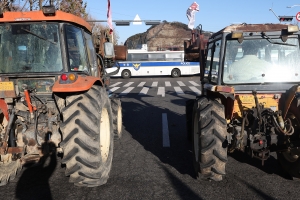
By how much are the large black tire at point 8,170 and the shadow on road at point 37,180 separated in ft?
0.44

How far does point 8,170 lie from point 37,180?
438mm

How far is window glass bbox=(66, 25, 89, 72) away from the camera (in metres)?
4.57

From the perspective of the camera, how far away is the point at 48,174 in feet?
15.9

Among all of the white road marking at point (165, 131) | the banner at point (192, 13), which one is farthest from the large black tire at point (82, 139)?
the banner at point (192, 13)

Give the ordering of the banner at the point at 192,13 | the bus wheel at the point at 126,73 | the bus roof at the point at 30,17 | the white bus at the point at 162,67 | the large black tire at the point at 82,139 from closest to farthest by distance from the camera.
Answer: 1. the large black tire at the point at 82,139
2. the bus roof at the point at 30,17
3. the banner at the point at 192,13
4. the white bus at the point at 162,67
5. the bus wheel at the point at 126,73

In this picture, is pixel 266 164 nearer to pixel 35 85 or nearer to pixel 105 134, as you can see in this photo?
pixel 105 134

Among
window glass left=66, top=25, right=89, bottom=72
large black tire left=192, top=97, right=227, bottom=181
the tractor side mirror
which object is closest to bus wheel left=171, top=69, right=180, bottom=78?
the tractor side mirror

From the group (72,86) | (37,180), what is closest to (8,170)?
(37,180)

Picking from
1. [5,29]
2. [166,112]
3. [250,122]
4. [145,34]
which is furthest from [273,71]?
[145,34]

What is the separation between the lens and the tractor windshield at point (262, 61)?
4.68m

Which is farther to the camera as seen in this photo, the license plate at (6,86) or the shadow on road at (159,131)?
the shadow on road at (159,131)

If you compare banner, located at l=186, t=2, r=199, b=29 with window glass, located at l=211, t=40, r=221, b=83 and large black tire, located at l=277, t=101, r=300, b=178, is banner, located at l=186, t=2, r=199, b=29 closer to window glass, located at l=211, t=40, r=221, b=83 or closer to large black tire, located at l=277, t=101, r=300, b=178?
window glass, located at l=211, t=40, r=221, b=83

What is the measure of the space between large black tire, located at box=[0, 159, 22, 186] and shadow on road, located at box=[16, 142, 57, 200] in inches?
5.2

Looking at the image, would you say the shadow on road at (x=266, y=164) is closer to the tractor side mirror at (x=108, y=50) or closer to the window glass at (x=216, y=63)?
the window glass at (x=216, y=63)
